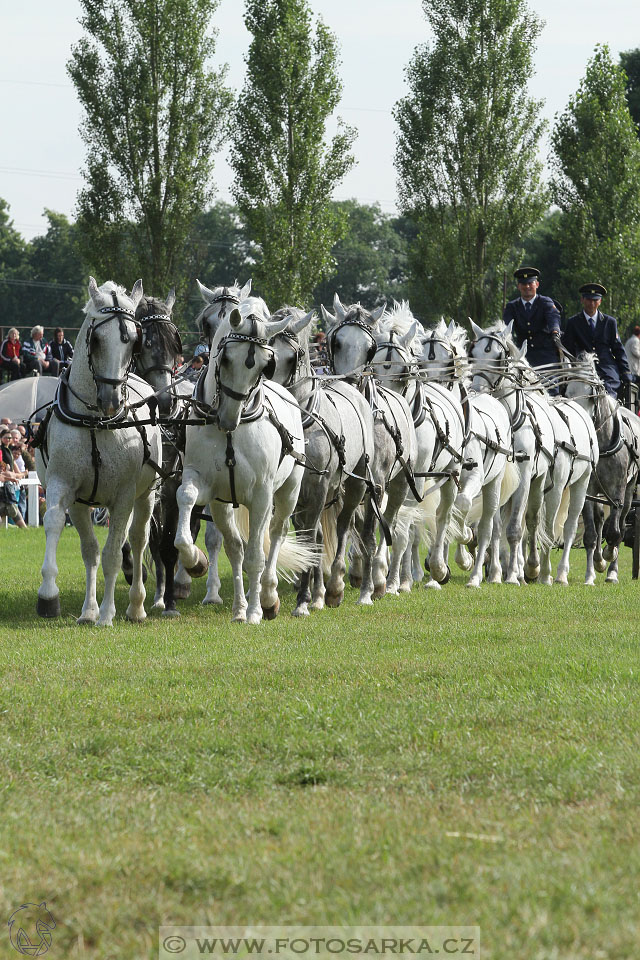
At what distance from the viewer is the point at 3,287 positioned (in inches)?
3086

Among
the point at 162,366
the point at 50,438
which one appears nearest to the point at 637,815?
the point at 50,438

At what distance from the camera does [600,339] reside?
48.4 ft

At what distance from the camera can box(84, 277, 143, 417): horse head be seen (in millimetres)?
8336

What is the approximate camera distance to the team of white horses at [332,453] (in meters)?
8.59

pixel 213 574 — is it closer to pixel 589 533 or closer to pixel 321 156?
pixel 589 533

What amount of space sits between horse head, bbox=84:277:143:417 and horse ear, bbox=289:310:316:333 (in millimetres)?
1620

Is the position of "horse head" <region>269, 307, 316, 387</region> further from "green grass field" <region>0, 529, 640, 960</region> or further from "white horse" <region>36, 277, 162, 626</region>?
"green grass field" <region>0, 529, 640, 960</region>

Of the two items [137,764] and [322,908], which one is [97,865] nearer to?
[322,908]

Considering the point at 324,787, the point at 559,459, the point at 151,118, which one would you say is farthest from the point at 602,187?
the point at 324,787

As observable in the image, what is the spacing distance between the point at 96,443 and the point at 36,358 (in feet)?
55.2

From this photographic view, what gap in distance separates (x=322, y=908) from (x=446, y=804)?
3.36ft

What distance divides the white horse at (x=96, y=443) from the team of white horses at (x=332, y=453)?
2 centimetres

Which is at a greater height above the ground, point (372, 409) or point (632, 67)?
point (632, 67)

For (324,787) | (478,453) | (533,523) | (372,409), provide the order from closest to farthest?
(324,787)
(372,409)
(478,453)
(533,523)
